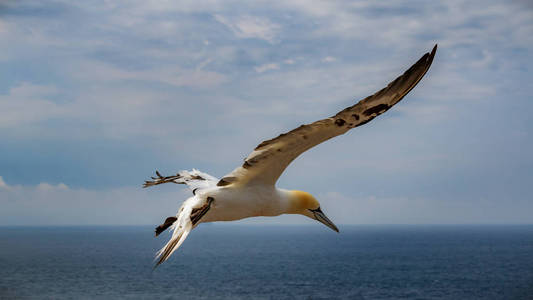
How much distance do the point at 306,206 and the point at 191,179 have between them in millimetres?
2397

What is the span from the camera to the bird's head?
30.4 ft

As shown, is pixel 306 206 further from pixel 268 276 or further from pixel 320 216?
pixel 268 276

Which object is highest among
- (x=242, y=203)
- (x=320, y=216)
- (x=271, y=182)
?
(x=271, y=182)

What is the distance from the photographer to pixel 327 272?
12550 cm

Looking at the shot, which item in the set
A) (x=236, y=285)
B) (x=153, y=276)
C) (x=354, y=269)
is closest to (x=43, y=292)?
(x=153, y=276)

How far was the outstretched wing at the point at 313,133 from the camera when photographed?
6.80 meters

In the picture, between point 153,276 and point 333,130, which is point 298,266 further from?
point 333,130

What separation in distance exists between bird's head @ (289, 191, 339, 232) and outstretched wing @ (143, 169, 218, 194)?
1.48m

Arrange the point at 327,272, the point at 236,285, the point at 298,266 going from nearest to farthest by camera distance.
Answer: the point at 236,285, the point at 327,272, the point at 298,266

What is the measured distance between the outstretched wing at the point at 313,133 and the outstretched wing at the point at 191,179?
120 cm

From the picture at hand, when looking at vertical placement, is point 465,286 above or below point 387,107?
below

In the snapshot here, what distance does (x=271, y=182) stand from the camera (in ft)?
28.6

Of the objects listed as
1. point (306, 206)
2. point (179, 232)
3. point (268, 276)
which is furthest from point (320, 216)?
point (268, 276)

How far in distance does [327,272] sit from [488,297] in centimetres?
3949
